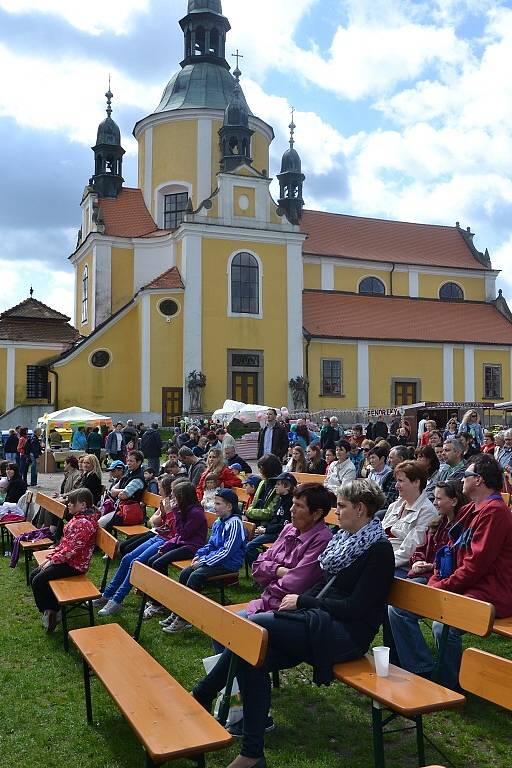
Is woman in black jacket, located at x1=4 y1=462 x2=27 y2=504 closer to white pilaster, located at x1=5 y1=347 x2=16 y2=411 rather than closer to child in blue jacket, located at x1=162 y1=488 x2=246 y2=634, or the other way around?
child in blue jacket, located at x1=162 y1=488 x2=246 y2=634

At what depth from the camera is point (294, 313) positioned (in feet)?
114

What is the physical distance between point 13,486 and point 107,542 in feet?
17.3

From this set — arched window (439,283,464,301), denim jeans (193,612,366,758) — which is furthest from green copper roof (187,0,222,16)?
denim jeans (193,612,366,758)

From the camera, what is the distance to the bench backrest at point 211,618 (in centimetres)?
392

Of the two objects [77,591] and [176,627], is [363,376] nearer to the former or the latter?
[176,627]

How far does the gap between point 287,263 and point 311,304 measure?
3428mm

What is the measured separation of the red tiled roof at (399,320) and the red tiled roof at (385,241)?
4.00 meters

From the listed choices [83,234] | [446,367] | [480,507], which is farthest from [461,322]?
[480,507]

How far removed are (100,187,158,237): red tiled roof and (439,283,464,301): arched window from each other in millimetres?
17677

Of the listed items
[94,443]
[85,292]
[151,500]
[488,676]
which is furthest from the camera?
[85,292]

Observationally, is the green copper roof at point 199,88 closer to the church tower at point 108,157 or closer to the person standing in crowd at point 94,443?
the church tower at point 108,157

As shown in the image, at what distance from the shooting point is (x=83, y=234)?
136 feet

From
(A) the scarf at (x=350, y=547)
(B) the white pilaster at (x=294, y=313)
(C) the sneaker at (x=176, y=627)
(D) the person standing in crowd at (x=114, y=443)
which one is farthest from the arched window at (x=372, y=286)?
(A) the scarf at (x=350, y=547)

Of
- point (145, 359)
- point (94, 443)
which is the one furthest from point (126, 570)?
point (145, 359)
